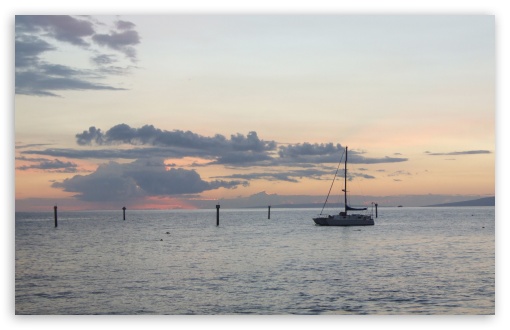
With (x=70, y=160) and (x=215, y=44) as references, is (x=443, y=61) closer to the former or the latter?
(x=215, y=44)

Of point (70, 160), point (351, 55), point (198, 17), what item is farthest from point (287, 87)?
point (70, 160)

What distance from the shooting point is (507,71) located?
1372 centimetres

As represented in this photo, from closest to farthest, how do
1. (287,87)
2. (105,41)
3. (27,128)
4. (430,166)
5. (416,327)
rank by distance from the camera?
(416,327), (27,128), (105,41), (287,87), (430,166)

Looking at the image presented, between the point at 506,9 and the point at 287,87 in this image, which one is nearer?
the point at 506,9

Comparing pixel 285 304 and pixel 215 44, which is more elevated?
pixel 215 44

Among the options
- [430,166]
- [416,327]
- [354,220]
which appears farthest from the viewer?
[354,220]

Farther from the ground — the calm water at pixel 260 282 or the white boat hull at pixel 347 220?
the calm water at pixel 260 282

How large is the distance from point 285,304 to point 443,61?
7309mm

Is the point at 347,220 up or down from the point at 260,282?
down

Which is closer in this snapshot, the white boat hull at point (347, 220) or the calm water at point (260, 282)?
the calm water at point (260, 282)

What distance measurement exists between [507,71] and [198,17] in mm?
7032

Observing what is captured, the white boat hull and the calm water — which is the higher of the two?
the calm water

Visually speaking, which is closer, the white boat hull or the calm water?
the calm water

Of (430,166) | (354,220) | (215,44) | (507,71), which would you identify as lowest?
(354,220)
